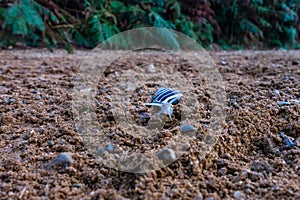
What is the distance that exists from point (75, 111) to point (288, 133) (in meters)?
0.87

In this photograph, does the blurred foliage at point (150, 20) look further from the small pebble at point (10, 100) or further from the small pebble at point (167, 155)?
the small pebble at point (167, 155)

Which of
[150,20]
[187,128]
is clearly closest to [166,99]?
[187,128]

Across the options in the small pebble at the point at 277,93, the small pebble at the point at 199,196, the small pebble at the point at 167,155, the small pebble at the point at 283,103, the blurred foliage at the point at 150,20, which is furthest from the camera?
the blurred foliage at the point at 150,20

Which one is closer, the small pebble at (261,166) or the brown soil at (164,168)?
the brown soil at (164,168)

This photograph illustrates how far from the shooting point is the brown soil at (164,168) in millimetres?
1009

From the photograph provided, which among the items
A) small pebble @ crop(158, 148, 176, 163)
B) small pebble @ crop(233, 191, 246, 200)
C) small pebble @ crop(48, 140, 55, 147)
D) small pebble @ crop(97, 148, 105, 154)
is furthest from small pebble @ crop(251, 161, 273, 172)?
small pebble @ crop(48, 140, 55, 147)

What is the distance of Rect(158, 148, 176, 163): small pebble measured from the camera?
1096mm

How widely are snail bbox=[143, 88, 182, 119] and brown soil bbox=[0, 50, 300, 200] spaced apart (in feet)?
0.30

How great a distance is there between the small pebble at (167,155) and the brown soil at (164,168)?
2cm

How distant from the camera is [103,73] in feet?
6.91

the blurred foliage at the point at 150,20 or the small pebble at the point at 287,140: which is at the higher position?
the blurred foliage at the point at 150,20

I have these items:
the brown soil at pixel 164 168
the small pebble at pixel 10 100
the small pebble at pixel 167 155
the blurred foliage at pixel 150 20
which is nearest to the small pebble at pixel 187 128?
the brown soil at pixel 164 168

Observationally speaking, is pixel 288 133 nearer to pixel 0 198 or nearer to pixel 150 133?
pixel 150 133

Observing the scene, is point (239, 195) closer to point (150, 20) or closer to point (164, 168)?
point (164, 168)
